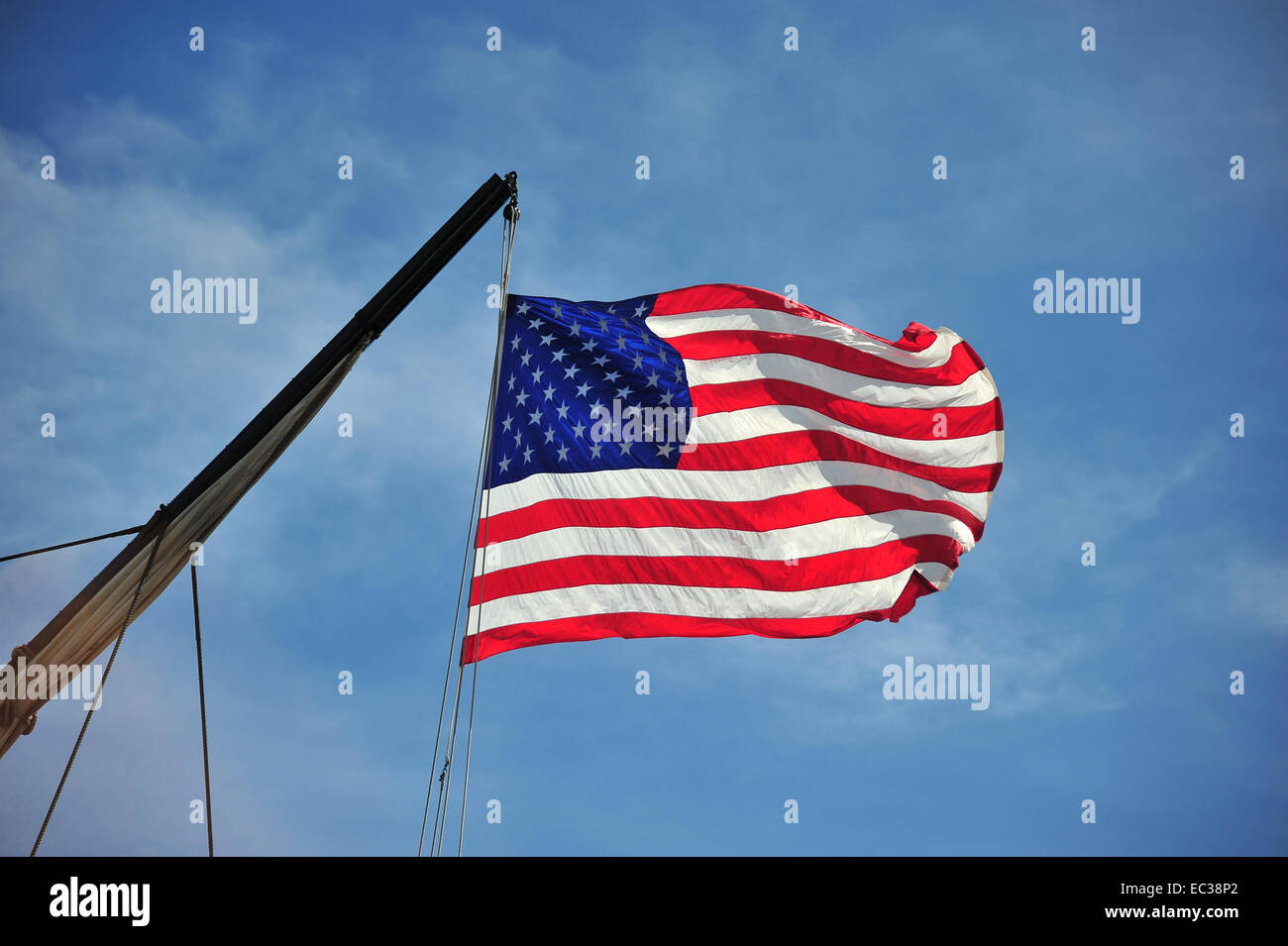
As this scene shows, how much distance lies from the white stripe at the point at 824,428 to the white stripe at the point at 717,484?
0.39m

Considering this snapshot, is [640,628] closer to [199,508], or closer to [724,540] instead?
[724,540]

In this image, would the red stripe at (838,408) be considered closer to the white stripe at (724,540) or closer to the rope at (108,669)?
the white stripe at (724,540)

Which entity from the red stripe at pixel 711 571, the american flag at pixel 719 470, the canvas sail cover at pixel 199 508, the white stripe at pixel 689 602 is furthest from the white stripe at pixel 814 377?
the canvas sail cover at pixel 199 508

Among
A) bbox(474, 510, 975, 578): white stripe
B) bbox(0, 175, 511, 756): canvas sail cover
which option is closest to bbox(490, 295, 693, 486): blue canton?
bbox(474, 510, 975, 578): white stripe

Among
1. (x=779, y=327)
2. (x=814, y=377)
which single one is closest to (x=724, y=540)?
(x=814, y=377)

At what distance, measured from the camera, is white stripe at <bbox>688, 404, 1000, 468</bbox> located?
48.5 ft

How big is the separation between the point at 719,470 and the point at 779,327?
2417 millimetres

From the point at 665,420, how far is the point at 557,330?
1911mm

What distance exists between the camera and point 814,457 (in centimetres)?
1497

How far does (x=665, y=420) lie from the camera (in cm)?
1466
